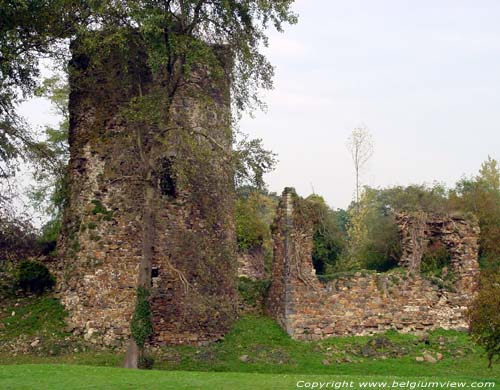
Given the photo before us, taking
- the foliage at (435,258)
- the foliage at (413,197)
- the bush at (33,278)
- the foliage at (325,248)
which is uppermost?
the foliage at (413,197)

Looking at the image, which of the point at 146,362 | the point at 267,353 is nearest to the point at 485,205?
the point at 267,353

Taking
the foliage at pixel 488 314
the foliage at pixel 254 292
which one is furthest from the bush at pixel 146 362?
the foliage at pixel 488 314

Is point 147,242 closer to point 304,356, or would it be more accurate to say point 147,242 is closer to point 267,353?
point 267,353

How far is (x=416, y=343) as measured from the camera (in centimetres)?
2098

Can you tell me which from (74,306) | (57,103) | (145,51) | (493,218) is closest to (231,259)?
(74,306)

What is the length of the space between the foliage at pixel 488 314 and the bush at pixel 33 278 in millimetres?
12641

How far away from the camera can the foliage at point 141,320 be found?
17.6 metres

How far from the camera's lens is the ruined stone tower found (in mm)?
19969

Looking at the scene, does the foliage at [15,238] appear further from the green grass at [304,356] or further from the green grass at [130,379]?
the green grass at [130,379]

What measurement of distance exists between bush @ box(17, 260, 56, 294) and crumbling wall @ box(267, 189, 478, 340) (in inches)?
260

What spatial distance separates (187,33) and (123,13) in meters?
1.62

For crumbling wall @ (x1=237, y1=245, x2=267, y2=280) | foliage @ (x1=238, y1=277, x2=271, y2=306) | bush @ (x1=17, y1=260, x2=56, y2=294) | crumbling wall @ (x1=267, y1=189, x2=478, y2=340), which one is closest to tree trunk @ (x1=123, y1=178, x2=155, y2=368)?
crumbling wall @ (x1=267, y1=189, x2=478, y2=340)

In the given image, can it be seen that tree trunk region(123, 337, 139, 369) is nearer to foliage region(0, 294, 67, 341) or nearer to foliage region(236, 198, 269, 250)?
foliage region(0, 294, 67, 341)

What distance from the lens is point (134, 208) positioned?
2056 centimetres
